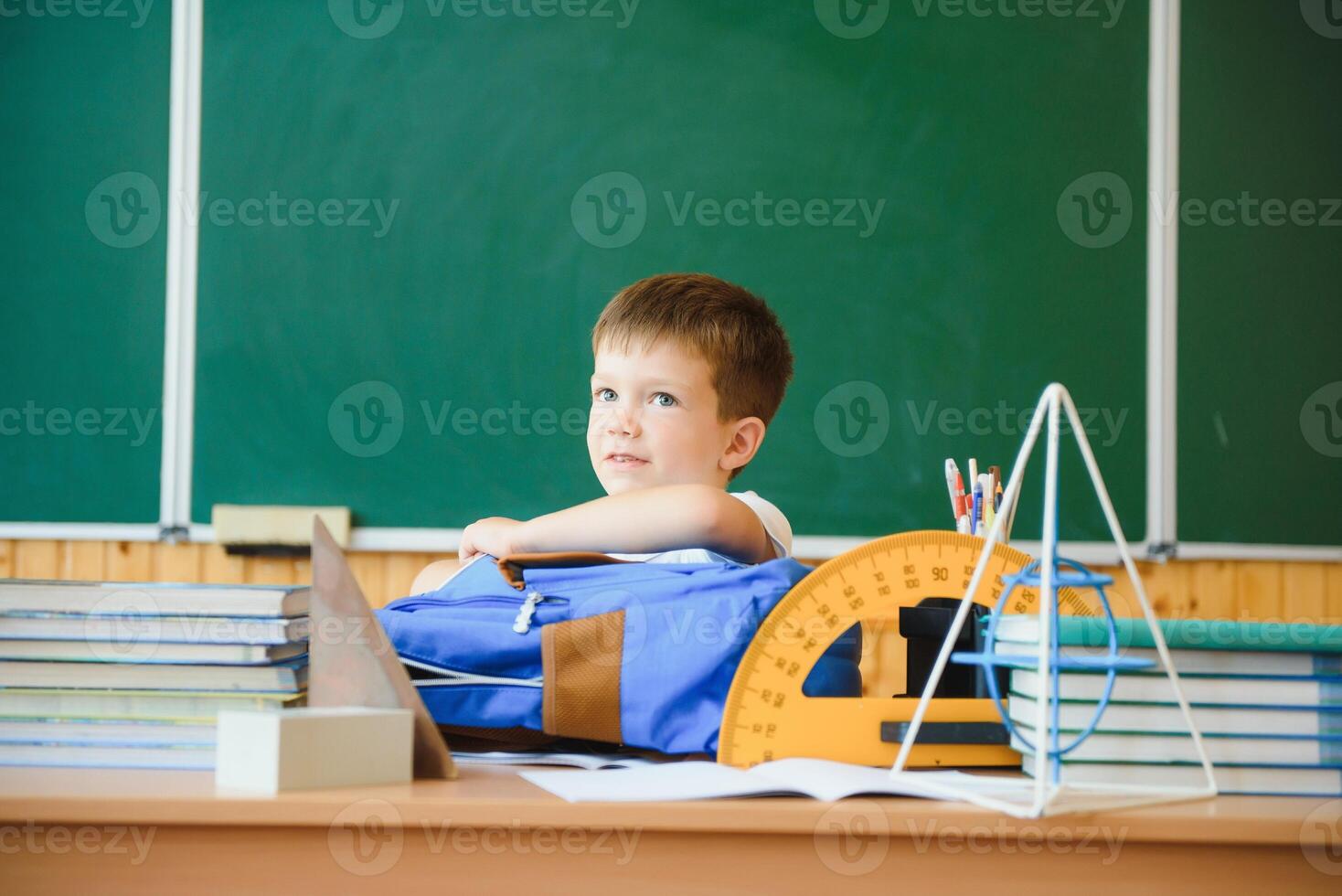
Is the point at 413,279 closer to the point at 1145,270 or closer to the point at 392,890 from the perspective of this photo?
the point at 1145,270

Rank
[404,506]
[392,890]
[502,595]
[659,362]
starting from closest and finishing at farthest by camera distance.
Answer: [392,890] → [502,595] → [659,362] → [404,506]

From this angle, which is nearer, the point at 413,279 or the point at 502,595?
the point at 502,595

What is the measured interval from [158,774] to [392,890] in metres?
0.19

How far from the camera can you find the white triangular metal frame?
62 centimetres

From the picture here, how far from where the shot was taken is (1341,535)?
2.74 m

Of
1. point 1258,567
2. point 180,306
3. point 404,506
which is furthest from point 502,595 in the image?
point 1258,567

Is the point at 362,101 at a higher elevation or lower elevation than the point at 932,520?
higher
